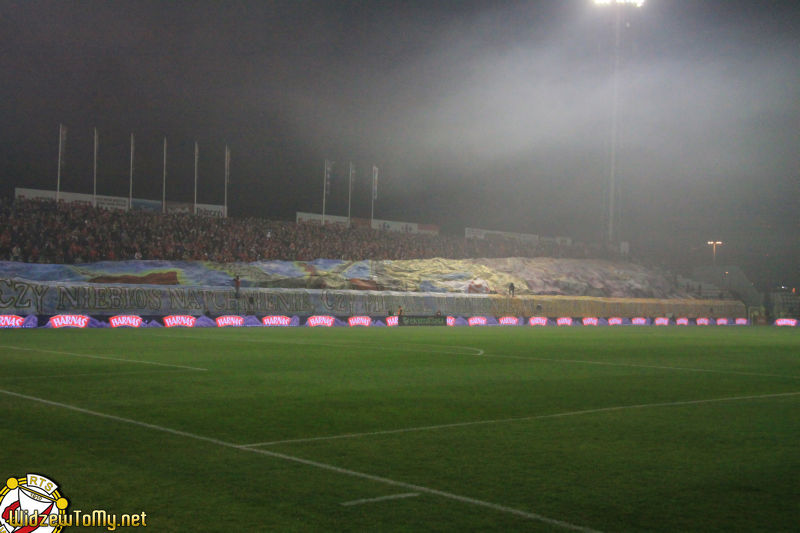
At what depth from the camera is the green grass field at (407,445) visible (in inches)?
245

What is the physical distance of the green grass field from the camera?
6.21 m

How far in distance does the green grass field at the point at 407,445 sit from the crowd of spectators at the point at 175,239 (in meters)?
29.0

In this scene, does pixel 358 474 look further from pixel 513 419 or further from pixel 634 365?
pixel 634 365

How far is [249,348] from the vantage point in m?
25.5

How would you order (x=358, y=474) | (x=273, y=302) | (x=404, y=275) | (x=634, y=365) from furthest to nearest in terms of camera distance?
(x=404, y=275) → (x=273, y=302) → (x=634, y=365) → (x=358, y=474)

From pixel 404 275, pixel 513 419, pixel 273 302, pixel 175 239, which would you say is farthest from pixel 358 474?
pixel 404 275

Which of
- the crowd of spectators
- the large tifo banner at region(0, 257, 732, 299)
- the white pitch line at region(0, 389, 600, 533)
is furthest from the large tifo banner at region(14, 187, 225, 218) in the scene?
the white pitch line at region(0, 389, 600, 533)

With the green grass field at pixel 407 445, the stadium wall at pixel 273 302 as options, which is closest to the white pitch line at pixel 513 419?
the green grass field at pixel 407 445

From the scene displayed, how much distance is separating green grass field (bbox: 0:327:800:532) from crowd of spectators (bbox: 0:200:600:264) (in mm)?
29008

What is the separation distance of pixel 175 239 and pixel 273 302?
969 cm

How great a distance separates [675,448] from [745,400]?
567cm

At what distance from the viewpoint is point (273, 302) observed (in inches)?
1857

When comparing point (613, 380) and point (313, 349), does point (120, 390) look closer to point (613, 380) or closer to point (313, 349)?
point (613, 380)

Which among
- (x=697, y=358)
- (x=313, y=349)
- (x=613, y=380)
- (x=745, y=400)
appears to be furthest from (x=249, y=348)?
(x=745, y=400)
